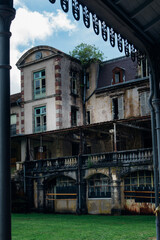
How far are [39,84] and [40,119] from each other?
3153 millimetres

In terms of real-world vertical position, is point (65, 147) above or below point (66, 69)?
below

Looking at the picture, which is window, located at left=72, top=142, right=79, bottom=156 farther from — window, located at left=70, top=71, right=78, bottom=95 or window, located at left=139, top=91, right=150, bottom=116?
window, located at left=139, top=91, right=150, bottom=116

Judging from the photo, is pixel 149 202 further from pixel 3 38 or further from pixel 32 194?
pixel 3 38

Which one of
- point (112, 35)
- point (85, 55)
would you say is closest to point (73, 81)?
point (85, 55)

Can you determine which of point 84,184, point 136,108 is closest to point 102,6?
point 84,184

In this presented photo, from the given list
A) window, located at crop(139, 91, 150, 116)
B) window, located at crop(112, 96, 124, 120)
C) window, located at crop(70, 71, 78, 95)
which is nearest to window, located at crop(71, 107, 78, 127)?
window, located at crop(70, 71, 78, 95)

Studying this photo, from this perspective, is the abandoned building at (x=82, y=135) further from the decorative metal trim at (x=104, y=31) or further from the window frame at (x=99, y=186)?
the decorative metal trim at (x=104, y=31)

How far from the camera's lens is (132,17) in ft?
18.0

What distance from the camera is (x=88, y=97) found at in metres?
31.7

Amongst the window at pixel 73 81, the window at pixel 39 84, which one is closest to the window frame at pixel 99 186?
the window at pixel 73 81

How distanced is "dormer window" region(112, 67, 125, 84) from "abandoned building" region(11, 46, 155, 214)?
84mm

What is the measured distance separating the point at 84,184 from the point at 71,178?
1.34m

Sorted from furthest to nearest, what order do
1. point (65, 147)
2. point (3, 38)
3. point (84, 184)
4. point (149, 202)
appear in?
point (65, 147) < point (84, 184) < point (149, 202) < point (3, 38)

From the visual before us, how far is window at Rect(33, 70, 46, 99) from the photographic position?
103 feet
